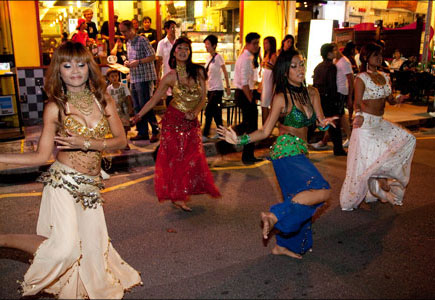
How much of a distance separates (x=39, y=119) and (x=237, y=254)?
7845 millimetres

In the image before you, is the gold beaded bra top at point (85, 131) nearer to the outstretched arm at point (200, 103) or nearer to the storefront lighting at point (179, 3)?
the outstretched arm at point (200, 103)

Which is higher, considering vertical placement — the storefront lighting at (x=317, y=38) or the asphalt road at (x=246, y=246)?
the storefront lighting at (x=317, y=38)

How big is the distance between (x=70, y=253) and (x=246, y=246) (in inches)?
79.5

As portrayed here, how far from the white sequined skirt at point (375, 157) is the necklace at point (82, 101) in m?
3.51

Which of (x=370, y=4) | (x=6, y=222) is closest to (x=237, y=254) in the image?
(x=6, y=222)

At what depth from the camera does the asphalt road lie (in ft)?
12.4

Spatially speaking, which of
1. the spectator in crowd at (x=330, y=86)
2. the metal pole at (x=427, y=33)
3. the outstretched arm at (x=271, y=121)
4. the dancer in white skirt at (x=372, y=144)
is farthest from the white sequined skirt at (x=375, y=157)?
the metal pole at (x=427, y=33)

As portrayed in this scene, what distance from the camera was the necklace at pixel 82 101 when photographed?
330 centimetres

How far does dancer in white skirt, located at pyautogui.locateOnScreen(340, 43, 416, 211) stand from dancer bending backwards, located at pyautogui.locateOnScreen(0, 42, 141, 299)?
130 inches

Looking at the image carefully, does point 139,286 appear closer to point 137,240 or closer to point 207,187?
point 137,240

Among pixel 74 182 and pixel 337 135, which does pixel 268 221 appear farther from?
pixel 337 135

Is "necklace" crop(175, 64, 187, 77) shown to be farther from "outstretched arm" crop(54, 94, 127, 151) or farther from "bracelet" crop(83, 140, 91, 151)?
"bracelet" crop(83, 140, 91, 151)

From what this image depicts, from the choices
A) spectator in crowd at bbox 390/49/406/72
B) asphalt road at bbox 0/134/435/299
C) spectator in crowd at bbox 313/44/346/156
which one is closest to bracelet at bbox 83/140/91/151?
asphalt road at bbox 0/134/435/299

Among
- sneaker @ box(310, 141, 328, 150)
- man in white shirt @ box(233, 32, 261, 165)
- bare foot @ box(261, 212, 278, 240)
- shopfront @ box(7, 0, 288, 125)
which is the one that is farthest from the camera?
shopfront @ box(7, 0, 288, 125)
